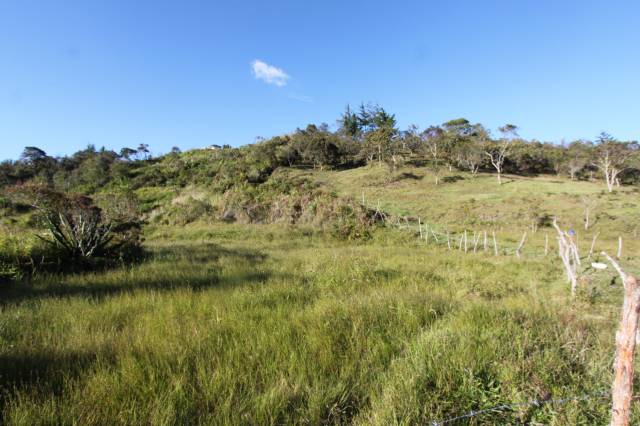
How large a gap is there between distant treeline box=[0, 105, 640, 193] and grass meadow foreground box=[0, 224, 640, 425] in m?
31.0

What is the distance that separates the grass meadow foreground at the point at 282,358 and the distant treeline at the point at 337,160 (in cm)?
3101

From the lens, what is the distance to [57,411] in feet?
6.51

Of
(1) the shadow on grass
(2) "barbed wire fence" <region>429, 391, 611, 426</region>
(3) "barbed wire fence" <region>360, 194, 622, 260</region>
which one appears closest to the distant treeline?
(3) "barbed wire fence" <region>360, 194, 622, 260</region>

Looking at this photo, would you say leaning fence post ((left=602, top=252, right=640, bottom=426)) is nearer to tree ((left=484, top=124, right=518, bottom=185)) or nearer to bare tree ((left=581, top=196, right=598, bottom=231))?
bare tree ((left=581, top=196, right=598, bottom=231))

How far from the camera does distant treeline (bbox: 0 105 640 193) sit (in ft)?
129

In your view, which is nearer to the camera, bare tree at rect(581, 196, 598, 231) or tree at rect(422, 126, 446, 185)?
bare tree at rect(581, 196, 598, 231)

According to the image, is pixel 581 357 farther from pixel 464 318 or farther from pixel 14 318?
pixel 14 318

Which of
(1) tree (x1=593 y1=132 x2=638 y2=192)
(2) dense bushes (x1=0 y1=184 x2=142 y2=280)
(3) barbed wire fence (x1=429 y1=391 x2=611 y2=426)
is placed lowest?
(3) barbed wire fence (x1=429 y1=391 x2=611 y2=426)

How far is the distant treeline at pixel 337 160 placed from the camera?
1543 inches

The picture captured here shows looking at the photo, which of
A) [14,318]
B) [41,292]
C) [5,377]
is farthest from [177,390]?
[41,292]

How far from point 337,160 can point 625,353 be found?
49452 millimetres

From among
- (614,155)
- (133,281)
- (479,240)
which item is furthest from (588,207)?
(133,281)

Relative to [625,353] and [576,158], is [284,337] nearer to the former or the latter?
[625,353]

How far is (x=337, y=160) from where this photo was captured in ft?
164
